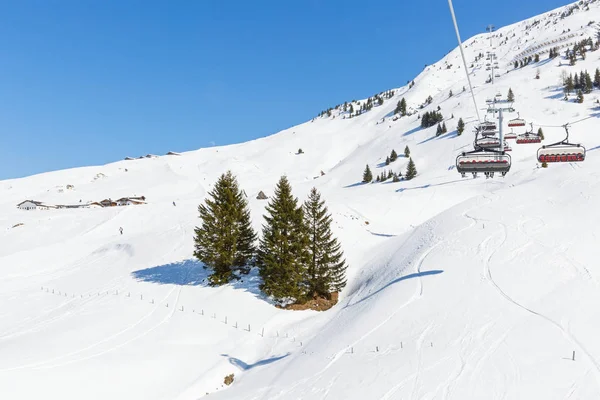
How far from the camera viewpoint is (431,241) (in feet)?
82.5

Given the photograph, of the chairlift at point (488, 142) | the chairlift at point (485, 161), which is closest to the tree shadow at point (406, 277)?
the chairlift at point (485, 161)

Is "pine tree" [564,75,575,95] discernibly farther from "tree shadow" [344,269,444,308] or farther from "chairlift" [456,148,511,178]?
"tree shadow" [344,269,444,308]

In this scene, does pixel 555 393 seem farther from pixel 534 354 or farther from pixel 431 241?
pixel 431 241

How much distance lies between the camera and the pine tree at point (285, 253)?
84.3ft

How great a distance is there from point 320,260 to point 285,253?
2792mm

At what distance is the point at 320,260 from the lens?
27.0 m

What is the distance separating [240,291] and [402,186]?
4168cm

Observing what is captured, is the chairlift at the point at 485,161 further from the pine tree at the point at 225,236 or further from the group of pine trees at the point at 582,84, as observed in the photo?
the group of pine trees at the point at 582,84

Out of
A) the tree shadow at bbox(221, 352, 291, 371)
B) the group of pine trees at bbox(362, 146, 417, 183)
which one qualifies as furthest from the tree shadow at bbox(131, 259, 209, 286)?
the group of pine trees at bbox(362, 146, 417, 183)

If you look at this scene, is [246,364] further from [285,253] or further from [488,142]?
[488,142]

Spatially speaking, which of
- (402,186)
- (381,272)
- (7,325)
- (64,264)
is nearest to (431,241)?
(381,272)

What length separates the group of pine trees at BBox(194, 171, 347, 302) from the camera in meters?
26.1

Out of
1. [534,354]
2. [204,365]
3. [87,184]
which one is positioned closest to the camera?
[534,354]

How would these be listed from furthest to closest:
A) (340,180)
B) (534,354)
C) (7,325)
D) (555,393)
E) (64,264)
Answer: (340,180)
(64,264)
(7,325)
(534,354)
(555,393)
